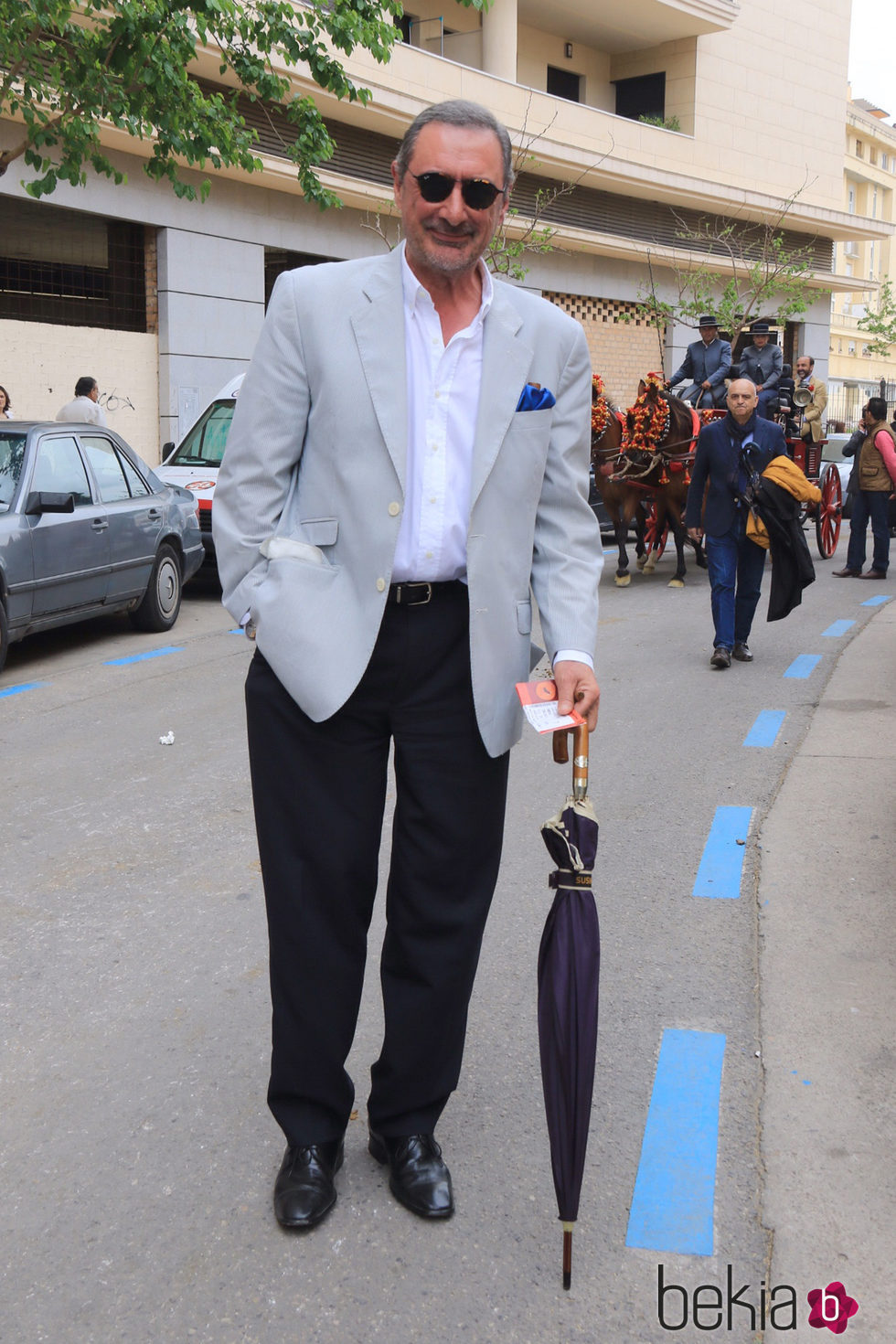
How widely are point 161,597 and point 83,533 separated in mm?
1392

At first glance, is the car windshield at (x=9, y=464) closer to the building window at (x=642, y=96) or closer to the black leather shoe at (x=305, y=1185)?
the black leather shoe at (x=305, y=1185)

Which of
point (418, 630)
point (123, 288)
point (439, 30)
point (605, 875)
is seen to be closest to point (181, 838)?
point (605, 875)

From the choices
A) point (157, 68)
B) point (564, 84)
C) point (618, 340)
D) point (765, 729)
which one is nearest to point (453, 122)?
point (765, 729)

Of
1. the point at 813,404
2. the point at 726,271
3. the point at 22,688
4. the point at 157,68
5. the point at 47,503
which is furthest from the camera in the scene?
the point at 726,271

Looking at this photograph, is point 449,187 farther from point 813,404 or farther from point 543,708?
point 813,404

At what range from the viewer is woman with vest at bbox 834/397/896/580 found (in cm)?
Result: 1490

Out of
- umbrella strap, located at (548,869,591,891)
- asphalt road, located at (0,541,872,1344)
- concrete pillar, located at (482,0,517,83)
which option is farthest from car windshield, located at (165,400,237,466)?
concrete pillar, located at (482,0,517,83)

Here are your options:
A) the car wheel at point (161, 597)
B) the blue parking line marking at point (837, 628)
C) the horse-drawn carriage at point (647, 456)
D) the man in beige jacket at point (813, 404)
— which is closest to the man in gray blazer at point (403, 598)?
the car wheel at point (161, 597)

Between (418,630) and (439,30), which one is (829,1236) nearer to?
(418,630)

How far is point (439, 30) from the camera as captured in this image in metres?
24.6

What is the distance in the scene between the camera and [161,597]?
36.2 feet

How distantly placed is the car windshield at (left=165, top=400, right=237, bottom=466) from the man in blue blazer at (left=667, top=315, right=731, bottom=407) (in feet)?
15.5

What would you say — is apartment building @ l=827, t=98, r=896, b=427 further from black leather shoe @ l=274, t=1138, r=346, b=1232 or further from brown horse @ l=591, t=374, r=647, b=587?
black leather shoe @ l=274, t=1138, r=346, b=1232

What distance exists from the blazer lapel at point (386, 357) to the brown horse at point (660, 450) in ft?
35.7
